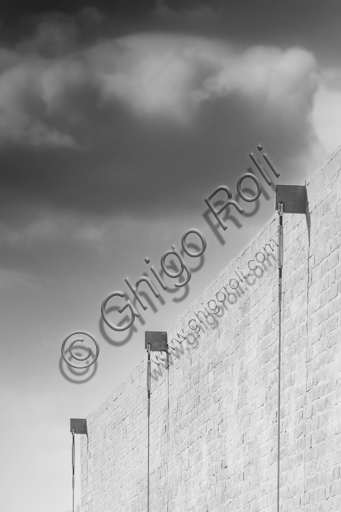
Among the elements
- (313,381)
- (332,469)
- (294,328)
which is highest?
(294,328)

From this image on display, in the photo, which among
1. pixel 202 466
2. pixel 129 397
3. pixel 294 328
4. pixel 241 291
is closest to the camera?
pixel 294 328

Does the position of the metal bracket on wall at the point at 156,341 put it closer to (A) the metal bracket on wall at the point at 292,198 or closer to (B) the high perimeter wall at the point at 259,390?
(B) the high perimeter wall at the point at 259,390

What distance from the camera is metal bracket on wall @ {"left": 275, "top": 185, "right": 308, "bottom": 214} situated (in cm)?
1109

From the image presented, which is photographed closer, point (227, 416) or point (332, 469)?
point (332, 469)

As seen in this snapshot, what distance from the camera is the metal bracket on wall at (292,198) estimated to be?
1109 centimetres

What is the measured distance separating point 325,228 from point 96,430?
1303cm

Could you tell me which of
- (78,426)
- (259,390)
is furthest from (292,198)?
(78,426)

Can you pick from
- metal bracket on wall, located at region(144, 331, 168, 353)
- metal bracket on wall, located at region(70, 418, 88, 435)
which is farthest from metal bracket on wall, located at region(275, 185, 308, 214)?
metal bracket on wall, located at region(70, 418, 88, 435)

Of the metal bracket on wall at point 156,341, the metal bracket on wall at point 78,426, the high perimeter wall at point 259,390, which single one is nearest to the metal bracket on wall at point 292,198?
the high perimeter wall at point 259,390

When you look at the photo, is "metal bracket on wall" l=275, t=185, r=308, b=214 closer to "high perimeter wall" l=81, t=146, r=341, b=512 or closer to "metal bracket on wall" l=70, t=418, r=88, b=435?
"high perimeter wall" l=81, t=146, r=341, b=512

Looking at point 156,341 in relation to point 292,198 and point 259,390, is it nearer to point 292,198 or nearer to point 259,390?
point 259,390

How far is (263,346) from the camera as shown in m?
12.3

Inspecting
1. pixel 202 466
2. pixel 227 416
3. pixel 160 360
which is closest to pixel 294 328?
pixel 227 416

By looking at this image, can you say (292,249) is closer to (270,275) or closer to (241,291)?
(270,275)
